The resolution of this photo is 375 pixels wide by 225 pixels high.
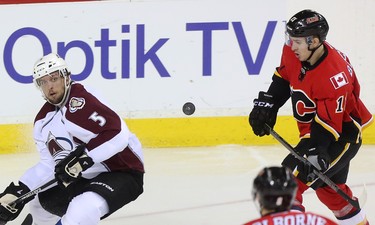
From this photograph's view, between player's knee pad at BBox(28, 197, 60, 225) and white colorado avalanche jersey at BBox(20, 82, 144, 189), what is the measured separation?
105 mm

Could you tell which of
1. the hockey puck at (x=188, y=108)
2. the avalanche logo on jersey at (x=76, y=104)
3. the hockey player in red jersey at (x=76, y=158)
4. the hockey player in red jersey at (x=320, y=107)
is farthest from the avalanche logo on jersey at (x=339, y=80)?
the hockey puck at (x=188, y=108)

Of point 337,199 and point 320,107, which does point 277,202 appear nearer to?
point 320,107

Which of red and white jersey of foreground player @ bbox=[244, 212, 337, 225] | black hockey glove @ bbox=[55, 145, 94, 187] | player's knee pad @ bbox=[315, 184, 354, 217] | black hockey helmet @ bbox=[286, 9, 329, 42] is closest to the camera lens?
red and white jersey of foreground player @ bbox=[244, 212, 337, 225]

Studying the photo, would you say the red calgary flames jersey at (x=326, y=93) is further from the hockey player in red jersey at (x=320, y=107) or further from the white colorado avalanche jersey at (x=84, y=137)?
the white colorado avalanche jersey at (x=84, y=137)

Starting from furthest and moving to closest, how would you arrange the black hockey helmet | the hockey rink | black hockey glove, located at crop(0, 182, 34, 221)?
the hockey rink, black hockey glove, located at crop(0, 182, 34, 221), the black hockey helmet

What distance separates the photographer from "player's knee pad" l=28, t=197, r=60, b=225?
4.25m

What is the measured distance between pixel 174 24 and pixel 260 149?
1.04 m

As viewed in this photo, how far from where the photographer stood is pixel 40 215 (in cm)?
425

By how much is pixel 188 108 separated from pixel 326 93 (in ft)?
8.80

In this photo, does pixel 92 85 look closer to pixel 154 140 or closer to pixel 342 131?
pixel 154 140

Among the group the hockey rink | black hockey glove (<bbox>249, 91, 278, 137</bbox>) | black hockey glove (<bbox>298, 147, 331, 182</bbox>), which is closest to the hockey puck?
the hockey rink

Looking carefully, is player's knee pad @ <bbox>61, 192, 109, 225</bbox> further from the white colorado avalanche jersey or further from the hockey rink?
the hockey rink

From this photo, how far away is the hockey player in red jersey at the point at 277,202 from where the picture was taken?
8.47 ft

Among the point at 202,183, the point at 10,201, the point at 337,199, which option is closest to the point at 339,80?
the point at 337,199
